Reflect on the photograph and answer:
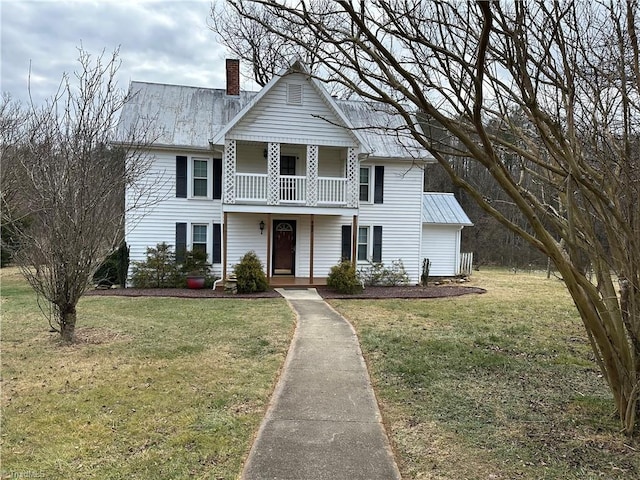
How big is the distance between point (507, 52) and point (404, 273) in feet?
46.1

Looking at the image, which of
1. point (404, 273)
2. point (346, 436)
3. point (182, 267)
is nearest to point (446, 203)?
point (404, 273)

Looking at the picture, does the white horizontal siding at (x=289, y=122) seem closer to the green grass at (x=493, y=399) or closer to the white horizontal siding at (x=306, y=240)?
the white horizontal siding at (x=306, y=240)

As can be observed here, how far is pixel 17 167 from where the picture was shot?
12.3m

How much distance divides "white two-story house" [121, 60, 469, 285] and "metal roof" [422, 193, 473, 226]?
1459mm

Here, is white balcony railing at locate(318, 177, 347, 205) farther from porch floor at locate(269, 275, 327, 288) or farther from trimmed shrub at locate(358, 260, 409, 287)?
trimmed shrub at locate(358, 260, 409, 287)

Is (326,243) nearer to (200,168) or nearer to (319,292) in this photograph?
(319,292)

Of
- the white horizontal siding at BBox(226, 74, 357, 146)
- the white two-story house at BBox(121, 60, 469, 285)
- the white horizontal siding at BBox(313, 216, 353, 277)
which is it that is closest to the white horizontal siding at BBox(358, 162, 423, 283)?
the white two-story house at BBox(121, 60, 469, 285)

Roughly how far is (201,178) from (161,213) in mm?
1865

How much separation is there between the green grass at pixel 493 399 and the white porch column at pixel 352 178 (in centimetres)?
596

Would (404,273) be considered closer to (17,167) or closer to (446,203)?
(446,203)

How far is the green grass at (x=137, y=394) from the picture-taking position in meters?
3.62

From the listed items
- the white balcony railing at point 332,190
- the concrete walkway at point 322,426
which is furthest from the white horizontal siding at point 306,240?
the concrete walkway at point 322,426

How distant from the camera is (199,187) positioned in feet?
52.4

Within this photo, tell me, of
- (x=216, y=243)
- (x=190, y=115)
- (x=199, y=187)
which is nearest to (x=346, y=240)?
(x=216, y=243)
